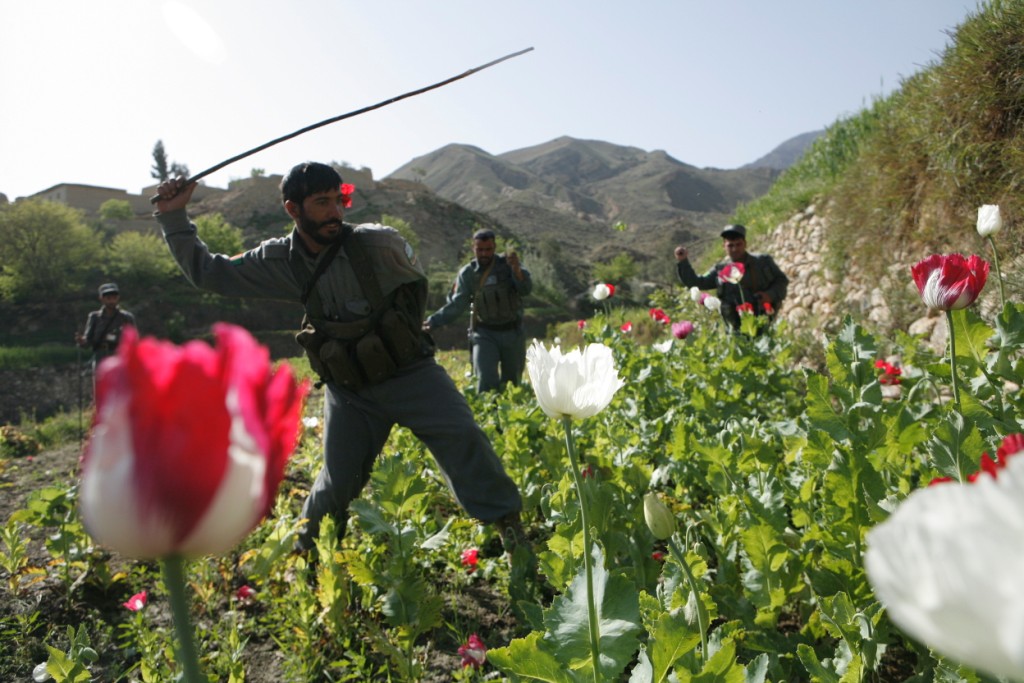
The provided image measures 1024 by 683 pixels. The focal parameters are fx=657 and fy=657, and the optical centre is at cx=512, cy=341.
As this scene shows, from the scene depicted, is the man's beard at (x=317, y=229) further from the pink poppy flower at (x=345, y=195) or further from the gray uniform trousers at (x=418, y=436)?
the gray uniform trousers at (x=418, y=436)

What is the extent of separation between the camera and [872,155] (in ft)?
27.2

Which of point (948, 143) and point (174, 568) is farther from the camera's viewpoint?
point (948, 143)

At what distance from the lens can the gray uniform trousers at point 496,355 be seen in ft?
20.8

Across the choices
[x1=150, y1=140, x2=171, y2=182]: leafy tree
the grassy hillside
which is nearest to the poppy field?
the grassy hillside

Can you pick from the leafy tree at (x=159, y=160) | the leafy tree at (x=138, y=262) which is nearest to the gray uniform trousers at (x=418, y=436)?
the leafy tree at (x=138, y=262)

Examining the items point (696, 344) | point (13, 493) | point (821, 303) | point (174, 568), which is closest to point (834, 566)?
point (174, 568)

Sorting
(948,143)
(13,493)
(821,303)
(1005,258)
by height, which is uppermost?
(948,143)

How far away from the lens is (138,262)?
3219 cm

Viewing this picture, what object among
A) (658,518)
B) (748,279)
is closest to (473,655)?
(658,518)

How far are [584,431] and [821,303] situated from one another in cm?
610

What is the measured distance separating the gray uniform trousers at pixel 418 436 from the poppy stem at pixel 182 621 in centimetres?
257

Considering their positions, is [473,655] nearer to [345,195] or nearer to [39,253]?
[345,195]

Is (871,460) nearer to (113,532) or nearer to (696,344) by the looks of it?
(113,532)

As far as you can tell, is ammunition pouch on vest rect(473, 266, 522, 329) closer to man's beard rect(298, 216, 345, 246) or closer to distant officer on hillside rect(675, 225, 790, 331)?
distant officer on hillside rect(675, 225, 790, 331)
